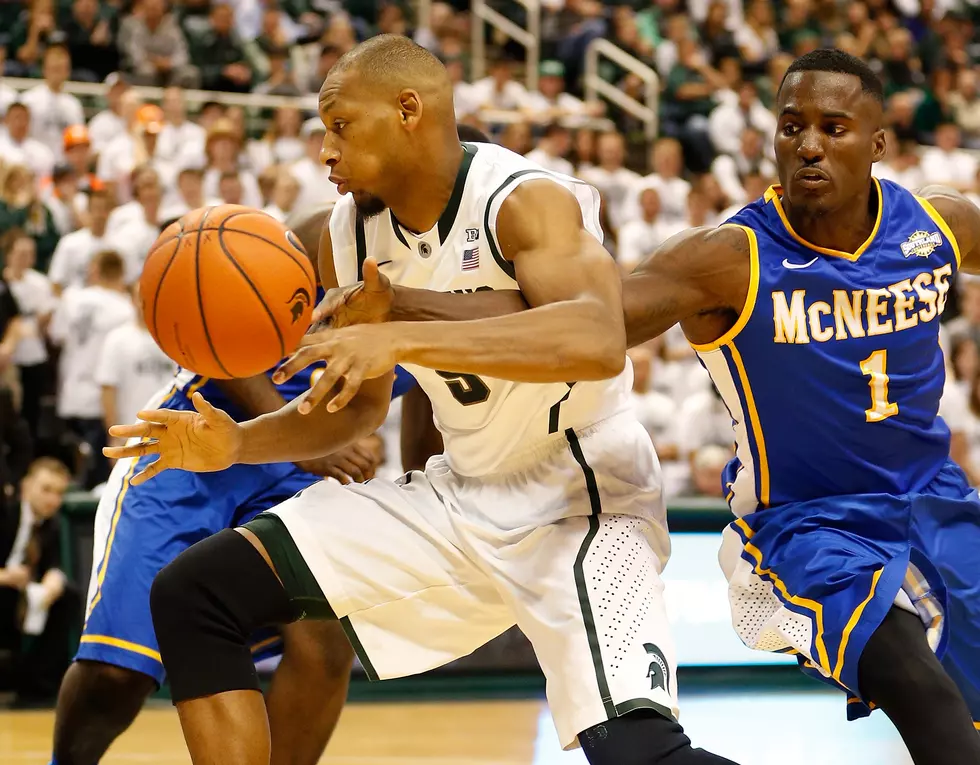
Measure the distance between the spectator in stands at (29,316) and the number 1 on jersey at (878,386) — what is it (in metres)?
5.92

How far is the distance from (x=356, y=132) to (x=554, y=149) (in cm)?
856

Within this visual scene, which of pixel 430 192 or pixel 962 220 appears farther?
pixel 962 220

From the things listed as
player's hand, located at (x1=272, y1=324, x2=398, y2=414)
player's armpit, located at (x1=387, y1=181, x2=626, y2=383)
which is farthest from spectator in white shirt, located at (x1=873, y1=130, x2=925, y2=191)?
player's hand, located at (x1=272, y1=324, x2=398, y2=414)

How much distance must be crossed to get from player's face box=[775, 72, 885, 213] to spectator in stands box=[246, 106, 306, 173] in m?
7.60

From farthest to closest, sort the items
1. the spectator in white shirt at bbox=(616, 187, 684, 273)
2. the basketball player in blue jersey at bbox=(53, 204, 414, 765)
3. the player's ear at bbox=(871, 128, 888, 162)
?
the spectator in white shirt at bbox=(616, 187, 684, 273) → the basketball player in blue jersey at bbox=(53, 204, 414, 765) → the player's ear at bbox=(871, 128, 888, 162)

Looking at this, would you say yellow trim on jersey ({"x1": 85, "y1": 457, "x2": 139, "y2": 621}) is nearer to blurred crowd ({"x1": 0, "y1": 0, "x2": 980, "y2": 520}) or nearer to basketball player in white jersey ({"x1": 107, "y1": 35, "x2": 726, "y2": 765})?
basketball player in white jersey ({"x1": 107, "y1": 35, "x2": 726, "y2": 765})

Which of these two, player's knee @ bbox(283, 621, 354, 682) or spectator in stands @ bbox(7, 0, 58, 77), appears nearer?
player's knee @ bbox(283, 621, 354, 682)

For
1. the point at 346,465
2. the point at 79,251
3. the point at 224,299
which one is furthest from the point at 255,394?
the point at 79,251

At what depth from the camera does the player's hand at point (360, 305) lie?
3100 mm

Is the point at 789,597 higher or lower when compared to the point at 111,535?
higher

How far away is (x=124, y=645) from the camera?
4.11 meters

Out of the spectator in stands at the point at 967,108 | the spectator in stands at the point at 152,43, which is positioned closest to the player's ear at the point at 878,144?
the spectator in stands at the point at 152,43

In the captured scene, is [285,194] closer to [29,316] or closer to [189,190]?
[189,190]

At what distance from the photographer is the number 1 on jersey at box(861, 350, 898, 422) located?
3.52 m
